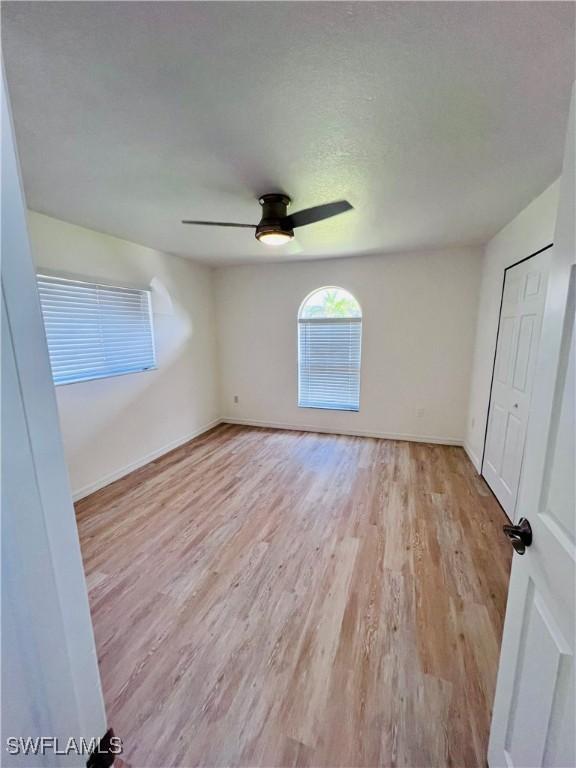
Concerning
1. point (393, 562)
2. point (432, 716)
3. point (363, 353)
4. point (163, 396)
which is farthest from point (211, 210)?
point (432, 716)

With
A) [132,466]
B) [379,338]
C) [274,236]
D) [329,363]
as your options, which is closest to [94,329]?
[132,466]

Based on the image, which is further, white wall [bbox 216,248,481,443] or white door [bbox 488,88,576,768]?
white wall [bbox 216,248,481,443]

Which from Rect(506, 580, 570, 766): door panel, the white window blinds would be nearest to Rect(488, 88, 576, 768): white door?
Rect(506, 580, 570, 766): door panel

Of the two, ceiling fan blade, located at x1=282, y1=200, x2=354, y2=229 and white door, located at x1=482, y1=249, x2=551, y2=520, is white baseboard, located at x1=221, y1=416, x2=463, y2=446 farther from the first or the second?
ceiling fan blade, located at x1=282, y1=200, x2=354, y2=229

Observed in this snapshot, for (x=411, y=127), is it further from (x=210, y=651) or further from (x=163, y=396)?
(x=163, y=396)

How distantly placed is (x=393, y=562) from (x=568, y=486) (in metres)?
1.57

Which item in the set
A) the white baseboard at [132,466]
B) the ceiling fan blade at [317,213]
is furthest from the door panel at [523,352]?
the white baseboard at [132,466]

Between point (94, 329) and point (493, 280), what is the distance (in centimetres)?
398

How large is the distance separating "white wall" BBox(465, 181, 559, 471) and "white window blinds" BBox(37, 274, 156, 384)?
3.62 meters

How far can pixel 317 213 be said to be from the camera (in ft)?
6.51

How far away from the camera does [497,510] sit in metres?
2.52

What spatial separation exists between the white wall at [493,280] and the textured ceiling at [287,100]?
0.18 meters

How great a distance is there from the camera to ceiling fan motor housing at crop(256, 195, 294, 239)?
205 cm

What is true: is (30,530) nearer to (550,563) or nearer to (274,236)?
(550,563)
